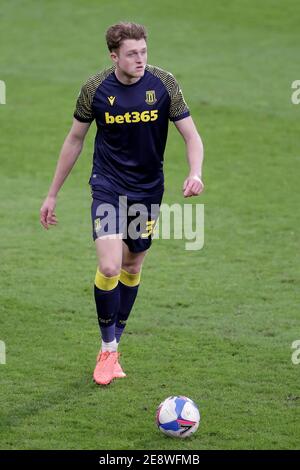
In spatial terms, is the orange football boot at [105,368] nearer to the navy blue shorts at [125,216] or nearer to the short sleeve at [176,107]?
the navy blue shorts at [125,216]

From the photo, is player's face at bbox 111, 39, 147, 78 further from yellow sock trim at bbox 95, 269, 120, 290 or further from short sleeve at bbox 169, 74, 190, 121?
yellow sock trim at bbox 95, 269, 120, 290

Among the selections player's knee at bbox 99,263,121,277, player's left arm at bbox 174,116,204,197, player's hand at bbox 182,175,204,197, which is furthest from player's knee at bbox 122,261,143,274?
player's hand at bbox 182,175,204,197

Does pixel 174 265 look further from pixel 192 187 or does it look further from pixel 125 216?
pixel 192 187

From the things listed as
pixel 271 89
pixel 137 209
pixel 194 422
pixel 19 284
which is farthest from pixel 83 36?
pixel 194 422

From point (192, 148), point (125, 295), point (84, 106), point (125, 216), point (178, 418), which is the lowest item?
point (178, 418)

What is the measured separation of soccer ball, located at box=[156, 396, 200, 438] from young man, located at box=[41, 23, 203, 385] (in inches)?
40.5

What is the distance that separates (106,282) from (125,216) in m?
0.48

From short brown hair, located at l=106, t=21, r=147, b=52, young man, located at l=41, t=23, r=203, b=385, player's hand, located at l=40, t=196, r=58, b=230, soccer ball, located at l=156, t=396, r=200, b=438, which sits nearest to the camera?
soccer ball, located at l=156, t=396, r=200, b=438

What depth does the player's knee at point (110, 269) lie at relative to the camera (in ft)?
22.7

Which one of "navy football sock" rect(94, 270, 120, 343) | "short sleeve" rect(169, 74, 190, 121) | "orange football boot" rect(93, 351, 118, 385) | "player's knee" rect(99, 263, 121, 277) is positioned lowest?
"orange football boot" rect(93, 351, 118, 385)

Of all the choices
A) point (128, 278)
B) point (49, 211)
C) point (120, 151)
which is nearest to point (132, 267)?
point (128, 278)

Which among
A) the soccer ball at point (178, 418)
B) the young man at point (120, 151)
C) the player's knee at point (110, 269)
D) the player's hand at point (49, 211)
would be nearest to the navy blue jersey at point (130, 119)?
the young man at point (120, 151)

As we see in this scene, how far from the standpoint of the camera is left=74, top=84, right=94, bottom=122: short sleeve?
22.8 feet

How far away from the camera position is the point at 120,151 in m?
7.04
